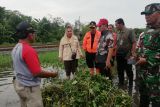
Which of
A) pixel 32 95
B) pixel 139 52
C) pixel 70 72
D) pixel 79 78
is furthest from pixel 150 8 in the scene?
pixel 70 72

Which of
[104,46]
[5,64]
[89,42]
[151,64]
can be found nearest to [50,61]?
[5,64]

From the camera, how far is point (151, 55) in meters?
6.31

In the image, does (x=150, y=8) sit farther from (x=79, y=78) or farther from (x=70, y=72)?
(x=70, y=72)

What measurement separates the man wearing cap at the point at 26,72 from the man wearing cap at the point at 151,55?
1473 millimetres

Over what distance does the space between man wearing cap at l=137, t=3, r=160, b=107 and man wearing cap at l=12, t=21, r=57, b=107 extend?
1.47 metres

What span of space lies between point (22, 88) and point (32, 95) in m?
0.18

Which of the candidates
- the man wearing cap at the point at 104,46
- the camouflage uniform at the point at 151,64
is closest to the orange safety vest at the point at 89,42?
the man wearing cap at the point at 104,46

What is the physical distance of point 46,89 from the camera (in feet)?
27.9

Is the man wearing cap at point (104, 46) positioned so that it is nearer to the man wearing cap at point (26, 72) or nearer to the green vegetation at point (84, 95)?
the green vegetation at point (84, 95)

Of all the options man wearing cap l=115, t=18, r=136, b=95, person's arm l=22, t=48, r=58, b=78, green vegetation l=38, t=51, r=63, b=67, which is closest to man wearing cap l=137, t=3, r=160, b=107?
person's arm l=22, t=48, r=58, b=78

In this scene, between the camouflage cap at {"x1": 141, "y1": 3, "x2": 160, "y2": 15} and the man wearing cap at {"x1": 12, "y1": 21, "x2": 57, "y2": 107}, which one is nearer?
the man wearing cap at {"x1": 12, "y1": 21, "x2": 57, "y2": 107}

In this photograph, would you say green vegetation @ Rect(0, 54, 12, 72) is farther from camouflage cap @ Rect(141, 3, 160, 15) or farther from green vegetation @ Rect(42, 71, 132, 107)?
camouflage cap @ Rect(141, 3, 160, 15)

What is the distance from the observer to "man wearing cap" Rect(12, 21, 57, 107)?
5.90m

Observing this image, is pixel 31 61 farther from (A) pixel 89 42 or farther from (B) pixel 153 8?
(A) pixel 89 42
